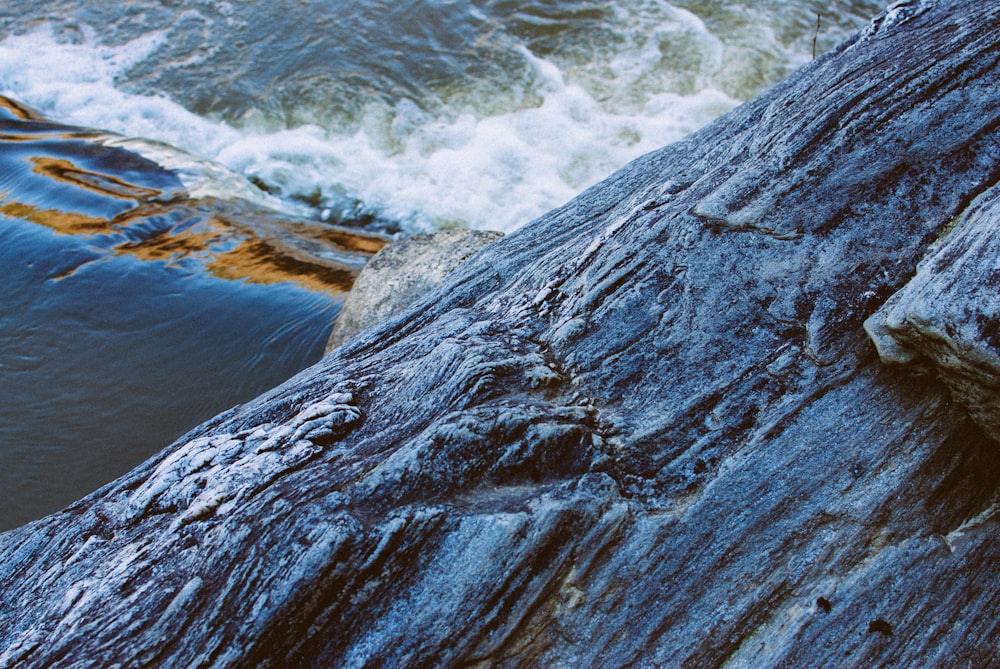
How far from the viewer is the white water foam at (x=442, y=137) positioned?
10.2 meters

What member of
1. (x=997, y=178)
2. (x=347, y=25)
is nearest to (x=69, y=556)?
(x=997, y=178)

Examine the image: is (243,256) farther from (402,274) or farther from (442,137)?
(442,137)

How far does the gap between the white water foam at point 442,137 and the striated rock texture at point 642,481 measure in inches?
241

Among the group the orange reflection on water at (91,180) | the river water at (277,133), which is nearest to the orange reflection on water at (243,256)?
the river water at (277,133)

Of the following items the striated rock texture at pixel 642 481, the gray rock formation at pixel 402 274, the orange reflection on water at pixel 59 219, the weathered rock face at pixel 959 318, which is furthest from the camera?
the orange reflection on water at pixel 59 219

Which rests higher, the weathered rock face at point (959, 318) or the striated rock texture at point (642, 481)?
the weathered rock face at point (959, 318)

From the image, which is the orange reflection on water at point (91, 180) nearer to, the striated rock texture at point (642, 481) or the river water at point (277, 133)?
the river water at point (277, 133)

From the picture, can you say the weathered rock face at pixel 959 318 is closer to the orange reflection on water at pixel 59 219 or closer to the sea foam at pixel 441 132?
the sea foam at pixel 441 132

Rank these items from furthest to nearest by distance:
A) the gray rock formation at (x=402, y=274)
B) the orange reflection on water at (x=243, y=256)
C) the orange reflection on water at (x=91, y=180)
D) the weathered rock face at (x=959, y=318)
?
1. the orange reflection on water at (x=91, y=180)
2. the orange reflection on water at (x=243, y=256)
3. the gray rock formation at (x=402, y=274)
4. the weathered rock face at (x=959, y=318)

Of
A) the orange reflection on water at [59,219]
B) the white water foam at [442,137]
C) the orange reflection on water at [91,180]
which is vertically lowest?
the orange reflection on water at [59,219]

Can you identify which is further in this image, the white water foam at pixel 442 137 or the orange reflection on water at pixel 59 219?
the white water foam at pixel 442 137

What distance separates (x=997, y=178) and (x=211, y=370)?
5.93 metres

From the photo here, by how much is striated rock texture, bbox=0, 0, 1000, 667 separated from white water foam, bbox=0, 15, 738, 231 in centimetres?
611

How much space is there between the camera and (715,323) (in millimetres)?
3635
